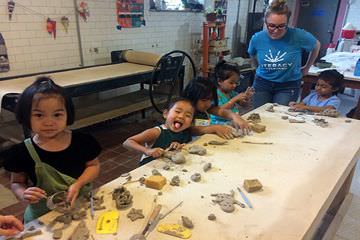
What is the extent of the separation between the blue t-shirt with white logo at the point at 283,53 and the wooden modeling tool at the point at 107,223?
1862 millimetres

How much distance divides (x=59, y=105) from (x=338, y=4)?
7.05 meters

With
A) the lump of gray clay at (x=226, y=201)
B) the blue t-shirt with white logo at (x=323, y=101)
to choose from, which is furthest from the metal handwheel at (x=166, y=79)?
the lump of gray clay at (x=226, y=201)

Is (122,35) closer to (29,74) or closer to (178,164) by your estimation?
(29,74)

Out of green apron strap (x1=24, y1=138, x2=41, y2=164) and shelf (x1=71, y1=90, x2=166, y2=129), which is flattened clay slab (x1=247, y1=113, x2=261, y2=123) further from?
shelf (x1=71, y1=90, x2=166, y2=129)

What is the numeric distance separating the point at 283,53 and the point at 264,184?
1.47 m

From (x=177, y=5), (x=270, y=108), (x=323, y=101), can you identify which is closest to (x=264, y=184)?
(x=270, y=108)

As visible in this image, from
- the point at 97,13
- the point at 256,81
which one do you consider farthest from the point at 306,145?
the point at 97,13

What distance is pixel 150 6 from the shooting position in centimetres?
414

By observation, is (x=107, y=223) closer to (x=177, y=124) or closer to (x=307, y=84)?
→ (x=177, y=124)

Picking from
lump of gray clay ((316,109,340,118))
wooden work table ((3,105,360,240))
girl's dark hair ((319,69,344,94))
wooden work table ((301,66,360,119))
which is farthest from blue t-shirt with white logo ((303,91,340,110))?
wooden work table ((301,66,360,119))

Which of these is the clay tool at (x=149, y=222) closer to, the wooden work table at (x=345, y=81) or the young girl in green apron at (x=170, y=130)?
the young girl in green apron at (x=170, y=130)

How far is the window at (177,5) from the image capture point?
13.9ft

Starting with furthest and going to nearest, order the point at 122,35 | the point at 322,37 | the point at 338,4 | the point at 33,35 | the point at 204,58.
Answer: the point at 322,37
the point at 338,4
the point at 204,58
the point at 122,35
the point at 33,35

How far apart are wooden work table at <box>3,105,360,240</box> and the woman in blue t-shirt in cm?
75
